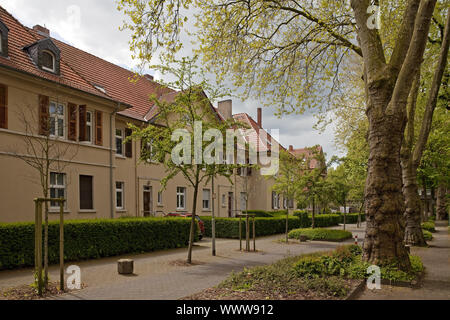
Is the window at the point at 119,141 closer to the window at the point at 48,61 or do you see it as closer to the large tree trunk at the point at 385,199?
the window at the point at 48,61

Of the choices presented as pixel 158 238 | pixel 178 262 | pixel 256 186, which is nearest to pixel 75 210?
pixel 158 238

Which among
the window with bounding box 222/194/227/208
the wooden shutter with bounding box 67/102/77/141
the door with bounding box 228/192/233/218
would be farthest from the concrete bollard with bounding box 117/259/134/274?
the door with bounding box 228/192/233/218

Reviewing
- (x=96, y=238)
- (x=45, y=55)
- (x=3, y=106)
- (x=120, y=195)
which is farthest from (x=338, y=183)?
(x=3, y=106)

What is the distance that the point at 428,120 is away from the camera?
50.1ft

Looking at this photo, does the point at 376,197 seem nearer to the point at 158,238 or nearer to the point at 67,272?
the point at 67,272

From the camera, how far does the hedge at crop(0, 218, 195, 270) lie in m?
10.8

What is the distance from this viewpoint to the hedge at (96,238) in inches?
425

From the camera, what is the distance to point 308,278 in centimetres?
789

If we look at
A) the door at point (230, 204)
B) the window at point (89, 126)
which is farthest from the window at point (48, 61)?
the door at point (230, 204)

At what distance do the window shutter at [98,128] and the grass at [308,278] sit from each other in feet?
42.6

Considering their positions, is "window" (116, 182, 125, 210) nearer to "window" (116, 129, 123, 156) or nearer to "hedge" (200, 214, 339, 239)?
"window" (116, 129, 123, 156)

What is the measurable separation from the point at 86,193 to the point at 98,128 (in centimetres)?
331

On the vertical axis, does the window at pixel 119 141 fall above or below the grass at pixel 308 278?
above
